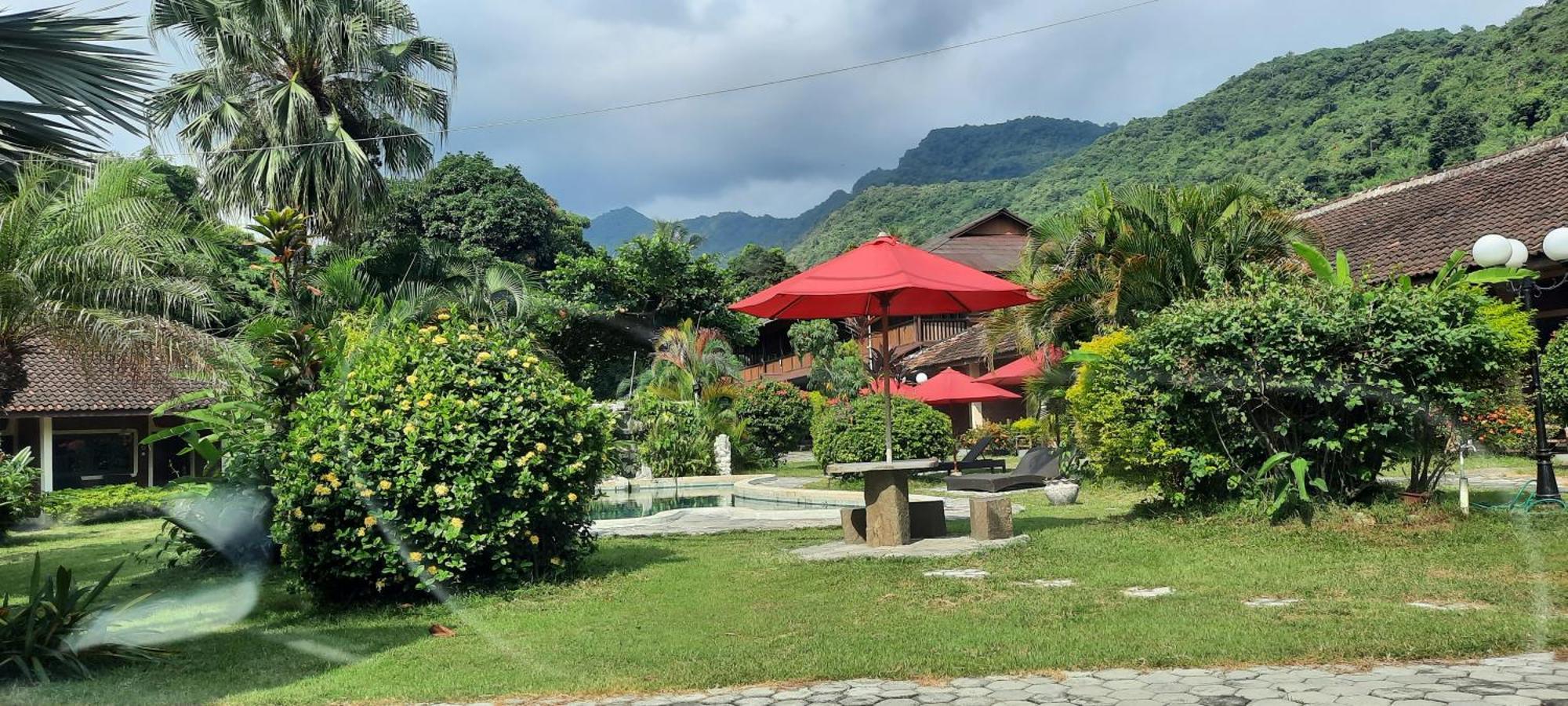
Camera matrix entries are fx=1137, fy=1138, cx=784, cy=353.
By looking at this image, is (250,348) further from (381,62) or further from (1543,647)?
(381,62)

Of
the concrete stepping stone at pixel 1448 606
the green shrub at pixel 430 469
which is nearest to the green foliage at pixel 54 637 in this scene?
the green shrub at pixel 430 469

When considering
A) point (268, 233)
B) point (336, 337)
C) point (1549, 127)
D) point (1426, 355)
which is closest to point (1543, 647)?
point (1426, 355)

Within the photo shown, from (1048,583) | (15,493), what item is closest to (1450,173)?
(1048,583)

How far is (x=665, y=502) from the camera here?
20.2 meters

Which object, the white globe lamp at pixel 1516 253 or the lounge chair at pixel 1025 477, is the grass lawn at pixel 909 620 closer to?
the white globe lamp at pixel 1516 253

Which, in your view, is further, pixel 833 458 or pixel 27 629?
pixel 833 458

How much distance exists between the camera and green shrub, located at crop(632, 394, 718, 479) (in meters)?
24.5

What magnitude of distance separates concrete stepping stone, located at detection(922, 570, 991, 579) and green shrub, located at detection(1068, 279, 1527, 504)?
106 inches

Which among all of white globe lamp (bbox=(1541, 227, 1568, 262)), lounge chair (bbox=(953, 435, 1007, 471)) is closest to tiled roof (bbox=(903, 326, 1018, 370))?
lounge chair (bbox=(953, 435, 1007, 471))

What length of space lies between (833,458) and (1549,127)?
28.2 m

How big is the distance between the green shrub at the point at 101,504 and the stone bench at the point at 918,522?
13.8 m

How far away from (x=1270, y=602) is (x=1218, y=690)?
6.55ft

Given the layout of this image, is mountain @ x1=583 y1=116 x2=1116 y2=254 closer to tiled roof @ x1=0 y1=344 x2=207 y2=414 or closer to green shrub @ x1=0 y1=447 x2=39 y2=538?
tiled roof @ x1=0 y1=344 x2=207 y2=414

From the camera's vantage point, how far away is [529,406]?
8055mm
